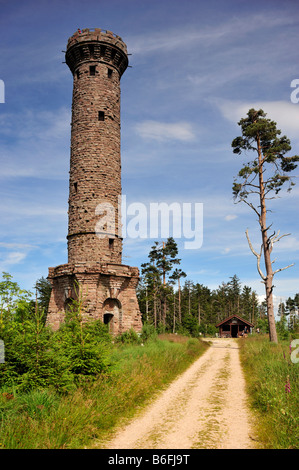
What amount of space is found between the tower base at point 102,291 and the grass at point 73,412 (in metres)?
9.12

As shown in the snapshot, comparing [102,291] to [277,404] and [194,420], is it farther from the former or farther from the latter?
[277,404]

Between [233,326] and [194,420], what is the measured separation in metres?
45.0

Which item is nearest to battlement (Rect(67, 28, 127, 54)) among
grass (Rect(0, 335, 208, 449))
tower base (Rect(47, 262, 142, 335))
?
tower base (Rect(47, 262, 142, 335))

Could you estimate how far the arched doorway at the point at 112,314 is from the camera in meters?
19.5

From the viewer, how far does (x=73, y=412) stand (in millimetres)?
6121

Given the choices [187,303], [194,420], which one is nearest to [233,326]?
[187,303]

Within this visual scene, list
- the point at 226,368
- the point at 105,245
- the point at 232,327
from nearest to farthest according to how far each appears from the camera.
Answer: the point at 226,368 → the point at 105,245 → the point at 232,327

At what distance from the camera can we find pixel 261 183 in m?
21.2

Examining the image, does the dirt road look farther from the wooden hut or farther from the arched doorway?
the wooden hut

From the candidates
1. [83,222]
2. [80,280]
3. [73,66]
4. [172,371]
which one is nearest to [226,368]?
[172,371]

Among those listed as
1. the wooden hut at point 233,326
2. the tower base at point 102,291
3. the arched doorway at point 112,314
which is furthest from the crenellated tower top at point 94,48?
the wooden hut at point 233,326

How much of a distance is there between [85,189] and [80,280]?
5.66 m

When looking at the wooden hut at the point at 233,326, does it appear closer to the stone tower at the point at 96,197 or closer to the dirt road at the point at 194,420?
the stone tower at the point at 96,197
